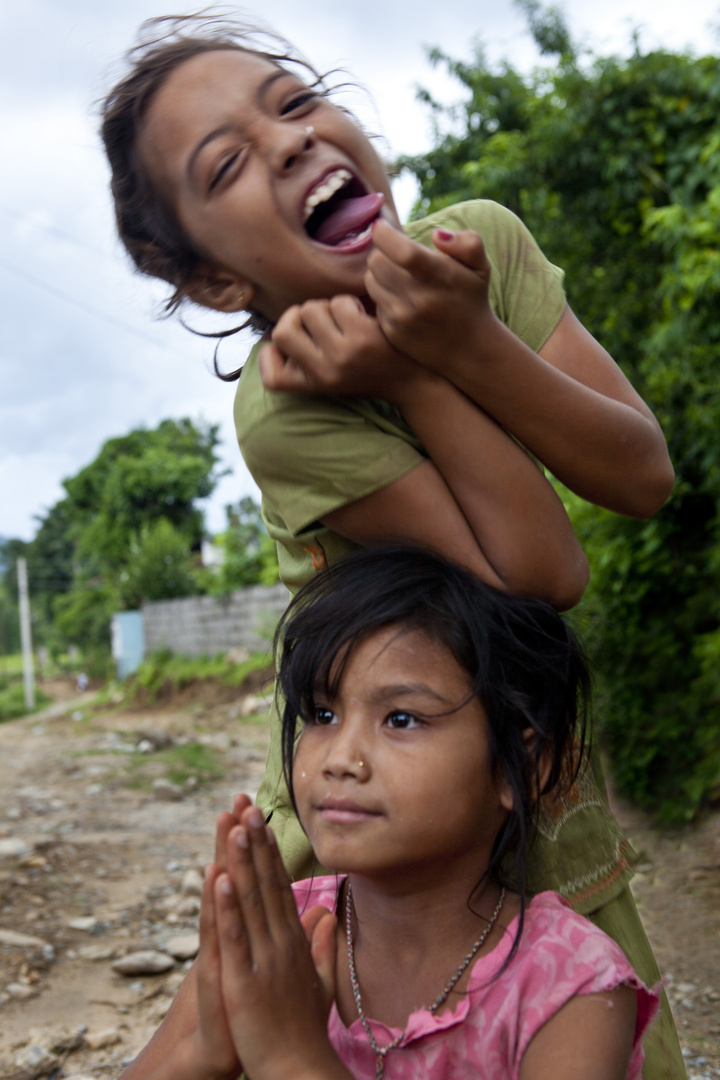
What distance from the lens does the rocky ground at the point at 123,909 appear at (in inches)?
117

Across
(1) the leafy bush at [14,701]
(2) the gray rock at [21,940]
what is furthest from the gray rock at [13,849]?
(1) the leafy bush at [14,701]

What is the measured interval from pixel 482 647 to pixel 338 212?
0.60 m

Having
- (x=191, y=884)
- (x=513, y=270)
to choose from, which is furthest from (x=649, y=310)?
(x=513, y=270)

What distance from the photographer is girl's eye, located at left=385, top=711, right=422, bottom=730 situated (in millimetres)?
1151

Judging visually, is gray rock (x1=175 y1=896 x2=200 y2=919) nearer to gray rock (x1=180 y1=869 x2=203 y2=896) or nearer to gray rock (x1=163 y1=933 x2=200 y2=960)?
gray rock (x1=180 y1=869 x2=203 y2=896)

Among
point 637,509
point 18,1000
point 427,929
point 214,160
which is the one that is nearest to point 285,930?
point 427,929

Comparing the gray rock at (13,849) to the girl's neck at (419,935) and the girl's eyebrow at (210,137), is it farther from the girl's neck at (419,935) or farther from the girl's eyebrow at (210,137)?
the girl's eyebrow at (210,137)

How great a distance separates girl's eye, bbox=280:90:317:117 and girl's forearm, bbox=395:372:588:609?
465 millimetres

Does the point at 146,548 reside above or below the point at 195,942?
above

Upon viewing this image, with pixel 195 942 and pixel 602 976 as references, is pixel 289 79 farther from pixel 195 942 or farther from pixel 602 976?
pixel 195 942

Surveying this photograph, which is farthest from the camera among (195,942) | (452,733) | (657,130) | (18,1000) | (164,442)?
(164,442)

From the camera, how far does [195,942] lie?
12.5ft

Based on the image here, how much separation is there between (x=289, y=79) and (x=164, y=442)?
25.0 meters

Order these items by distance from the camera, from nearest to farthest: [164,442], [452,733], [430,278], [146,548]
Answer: [430,278], [452,733], [146,548], [164,442]
